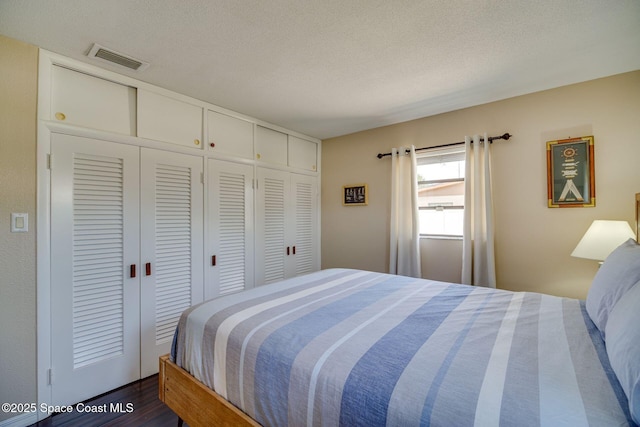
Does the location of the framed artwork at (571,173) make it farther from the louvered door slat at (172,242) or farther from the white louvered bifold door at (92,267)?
the white louvered bifold door at (92,267)

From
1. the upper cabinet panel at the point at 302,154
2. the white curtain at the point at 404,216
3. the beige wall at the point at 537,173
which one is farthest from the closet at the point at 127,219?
the beige wall at the point at 537,173

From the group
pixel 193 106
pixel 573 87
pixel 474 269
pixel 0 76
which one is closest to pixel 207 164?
pixel 193 106

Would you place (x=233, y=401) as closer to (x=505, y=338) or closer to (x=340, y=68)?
(x=505, y=338)

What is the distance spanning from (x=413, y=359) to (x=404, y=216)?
89.7 inches

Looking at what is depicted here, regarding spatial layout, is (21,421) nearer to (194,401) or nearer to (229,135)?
(194,401)

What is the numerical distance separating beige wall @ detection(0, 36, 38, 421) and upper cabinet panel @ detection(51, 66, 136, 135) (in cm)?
13

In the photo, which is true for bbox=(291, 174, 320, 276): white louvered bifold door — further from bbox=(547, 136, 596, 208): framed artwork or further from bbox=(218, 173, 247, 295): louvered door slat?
bbox=(547, 136, 596, 208): framed artwork

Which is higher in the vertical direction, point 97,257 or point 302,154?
point 302,154

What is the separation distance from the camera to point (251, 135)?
305 cm

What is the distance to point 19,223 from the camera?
66.1 inches

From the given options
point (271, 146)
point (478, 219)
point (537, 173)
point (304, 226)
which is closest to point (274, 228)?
point (304, 226)

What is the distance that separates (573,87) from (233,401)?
338cm

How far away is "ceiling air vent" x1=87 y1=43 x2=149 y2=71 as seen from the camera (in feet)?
5.85

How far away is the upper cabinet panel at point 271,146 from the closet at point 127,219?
113mm
